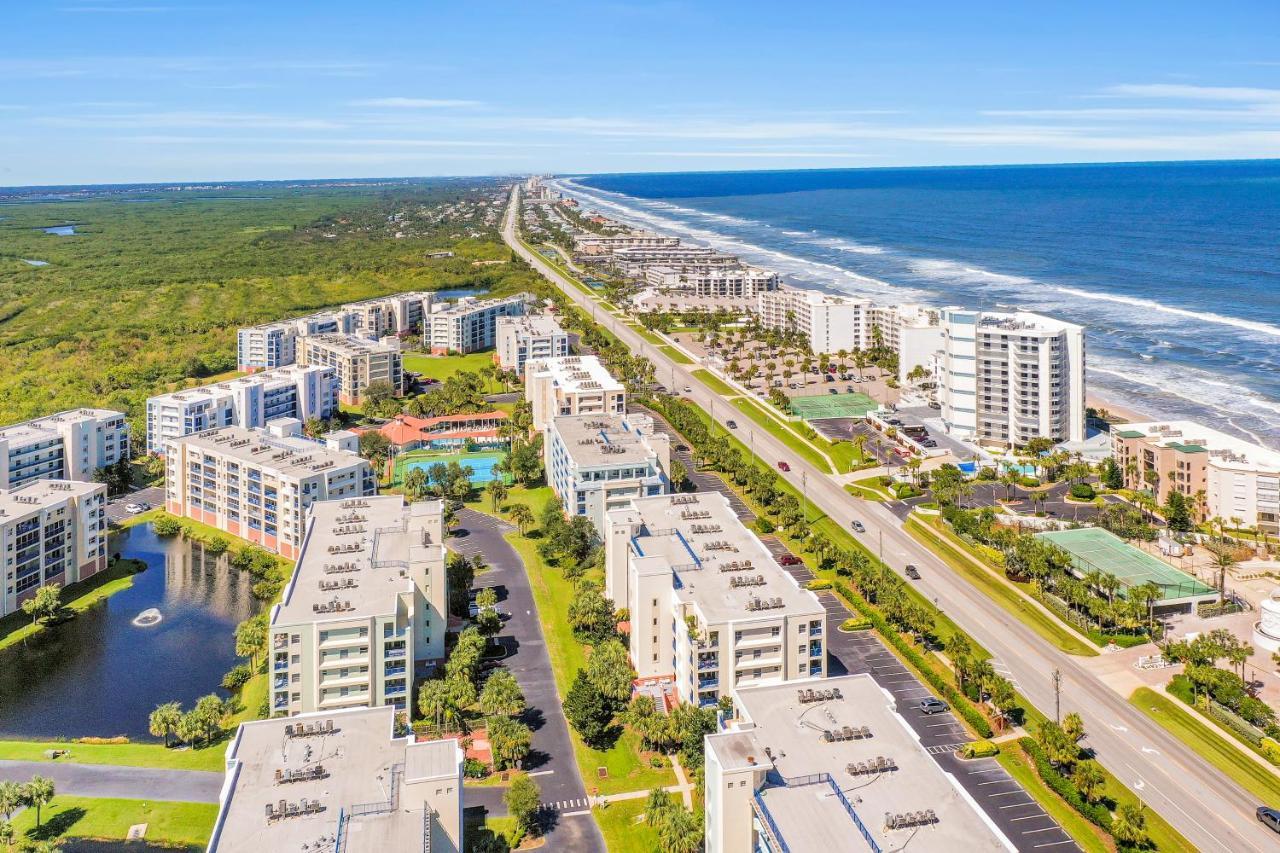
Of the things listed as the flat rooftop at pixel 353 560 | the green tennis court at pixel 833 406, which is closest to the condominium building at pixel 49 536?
the flat rooftop at pixel 353 560

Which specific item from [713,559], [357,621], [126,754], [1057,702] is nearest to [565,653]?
[713,559]

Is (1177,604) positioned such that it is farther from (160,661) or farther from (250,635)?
(160,661)

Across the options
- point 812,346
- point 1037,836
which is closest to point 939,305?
point 812,346

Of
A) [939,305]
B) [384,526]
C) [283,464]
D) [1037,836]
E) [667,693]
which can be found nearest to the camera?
[1037,836]

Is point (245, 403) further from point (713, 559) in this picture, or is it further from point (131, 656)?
point (713, 559)

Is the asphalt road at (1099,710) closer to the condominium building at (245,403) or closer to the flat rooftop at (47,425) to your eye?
the condominium building at (245,403)
